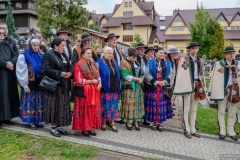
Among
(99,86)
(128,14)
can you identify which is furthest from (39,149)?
(128,14)

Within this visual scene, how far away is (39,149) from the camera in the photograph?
461cm

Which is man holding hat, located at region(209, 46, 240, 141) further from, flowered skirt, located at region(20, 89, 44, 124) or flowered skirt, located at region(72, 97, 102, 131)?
flowered skirt, located at region(20, 89, 44, 124)

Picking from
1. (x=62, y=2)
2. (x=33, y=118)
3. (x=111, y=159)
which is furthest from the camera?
(x=62, y=2)

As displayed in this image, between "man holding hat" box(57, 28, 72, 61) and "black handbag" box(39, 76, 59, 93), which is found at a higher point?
"man holding hat" box(57, 28, 72, 61)

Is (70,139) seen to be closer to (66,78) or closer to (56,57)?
(66,78)

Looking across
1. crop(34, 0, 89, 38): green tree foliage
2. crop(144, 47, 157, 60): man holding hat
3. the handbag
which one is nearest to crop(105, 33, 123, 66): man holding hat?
crop(144, 47, 157, 60): man holding hat

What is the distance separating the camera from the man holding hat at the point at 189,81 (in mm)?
6027

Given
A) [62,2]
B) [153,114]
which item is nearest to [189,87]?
[153,114]

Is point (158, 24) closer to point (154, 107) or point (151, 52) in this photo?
point (151, 52)

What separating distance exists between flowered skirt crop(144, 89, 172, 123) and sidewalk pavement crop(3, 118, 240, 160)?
1.08ft

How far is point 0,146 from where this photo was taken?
15.2 ft

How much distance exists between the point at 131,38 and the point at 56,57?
38.4 meters

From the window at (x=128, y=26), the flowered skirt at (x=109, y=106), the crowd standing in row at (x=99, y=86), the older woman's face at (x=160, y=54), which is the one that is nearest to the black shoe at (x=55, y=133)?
the crowd standing in row at (x=99, y=86)

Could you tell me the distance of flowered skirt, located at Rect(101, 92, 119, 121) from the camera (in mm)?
5977
